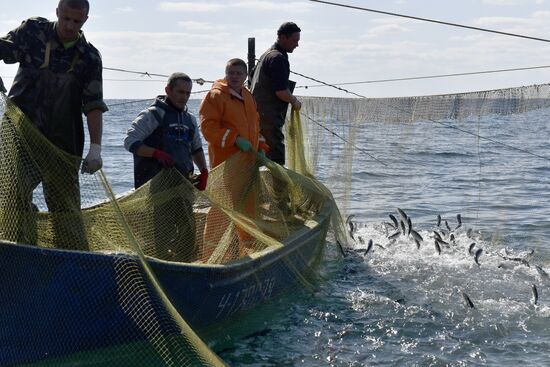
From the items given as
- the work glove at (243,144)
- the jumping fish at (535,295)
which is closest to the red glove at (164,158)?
the work glove at (243,144)

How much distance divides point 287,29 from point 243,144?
1888mm

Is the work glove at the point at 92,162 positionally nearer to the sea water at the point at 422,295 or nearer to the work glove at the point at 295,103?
the sea water at the point at 422,295

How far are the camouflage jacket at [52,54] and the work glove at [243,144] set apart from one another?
2.19 meters

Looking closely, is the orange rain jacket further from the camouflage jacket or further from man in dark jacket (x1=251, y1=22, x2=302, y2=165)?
the camouflage jacket

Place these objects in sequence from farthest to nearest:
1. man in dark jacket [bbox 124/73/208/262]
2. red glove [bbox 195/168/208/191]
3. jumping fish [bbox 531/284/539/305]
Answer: jumping fish [bbox 531/284/539/305] < red glove [bbox 195/168/208/191] < man in dark jacket [bbox 124/73/208/262]

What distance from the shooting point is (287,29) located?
9.34m

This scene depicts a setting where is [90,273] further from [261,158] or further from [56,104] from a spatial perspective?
[261,158]

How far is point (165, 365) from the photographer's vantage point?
240 inches

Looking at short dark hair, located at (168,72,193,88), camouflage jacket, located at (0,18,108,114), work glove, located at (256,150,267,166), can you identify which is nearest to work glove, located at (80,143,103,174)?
camouflage jacket, located at (0,18,108,114)

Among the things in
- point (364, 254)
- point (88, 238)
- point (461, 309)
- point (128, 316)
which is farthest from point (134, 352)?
point (364, 254)

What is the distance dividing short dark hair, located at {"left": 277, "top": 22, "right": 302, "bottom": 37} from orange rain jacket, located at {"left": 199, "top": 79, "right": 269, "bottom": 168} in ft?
4.29

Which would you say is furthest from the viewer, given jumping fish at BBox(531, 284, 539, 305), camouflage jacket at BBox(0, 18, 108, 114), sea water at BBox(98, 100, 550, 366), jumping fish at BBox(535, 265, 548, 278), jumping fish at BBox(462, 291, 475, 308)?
jumping fish at BBox(535, 265, 548, 278)

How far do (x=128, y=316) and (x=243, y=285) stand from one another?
4.78 feet

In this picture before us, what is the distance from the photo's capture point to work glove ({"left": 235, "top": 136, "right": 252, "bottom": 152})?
26.2ft
